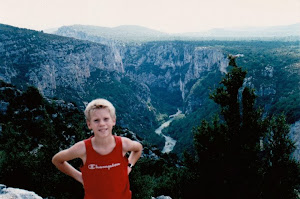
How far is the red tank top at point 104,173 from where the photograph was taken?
4910 millimetres

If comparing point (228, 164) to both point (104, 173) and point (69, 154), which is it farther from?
point (69, 154)

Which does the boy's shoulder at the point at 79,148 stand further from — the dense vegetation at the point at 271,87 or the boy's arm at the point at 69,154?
the dense vegetation at the point at 271,87

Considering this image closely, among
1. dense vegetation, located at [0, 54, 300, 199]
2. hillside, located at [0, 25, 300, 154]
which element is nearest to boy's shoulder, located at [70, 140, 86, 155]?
dense vegetation, located at [0, 54, 300, 199]

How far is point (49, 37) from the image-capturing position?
413 feet

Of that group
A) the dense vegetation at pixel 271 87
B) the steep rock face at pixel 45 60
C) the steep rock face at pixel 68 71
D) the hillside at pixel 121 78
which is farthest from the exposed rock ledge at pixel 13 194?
the steep rock face at pixel 68 71

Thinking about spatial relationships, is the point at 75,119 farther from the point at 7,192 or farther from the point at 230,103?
the point at 7,192

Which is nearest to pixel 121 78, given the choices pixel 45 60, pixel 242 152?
pixel 45 60

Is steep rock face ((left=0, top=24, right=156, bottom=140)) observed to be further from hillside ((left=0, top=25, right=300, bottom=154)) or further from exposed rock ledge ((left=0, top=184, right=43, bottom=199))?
exposed rock ledge ((left=0, top=184, right=43, bottom=199))

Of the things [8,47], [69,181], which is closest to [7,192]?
[69,181]

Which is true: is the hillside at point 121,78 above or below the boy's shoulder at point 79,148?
below

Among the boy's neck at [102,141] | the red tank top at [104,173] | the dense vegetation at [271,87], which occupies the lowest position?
the dense vegetation at [271,87]

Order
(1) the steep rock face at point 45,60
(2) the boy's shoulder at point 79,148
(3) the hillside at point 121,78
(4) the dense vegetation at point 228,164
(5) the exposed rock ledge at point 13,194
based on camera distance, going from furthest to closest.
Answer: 1. (1) the steep rock face at point 45,60
2. (3) the hillside at point 121,78
3. (4) the dense vegetation at point 228,164
4. (5) the exposed rock ledge at point 13,194
5. (2) the boy's shoulder at point 79,148

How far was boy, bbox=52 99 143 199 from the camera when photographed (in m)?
4.88

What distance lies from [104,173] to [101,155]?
0.35m
